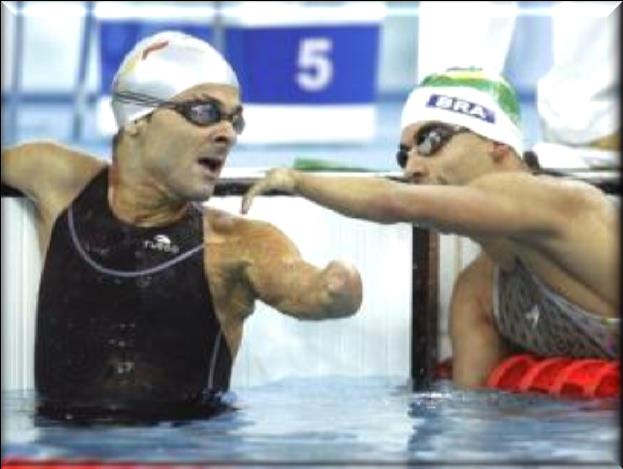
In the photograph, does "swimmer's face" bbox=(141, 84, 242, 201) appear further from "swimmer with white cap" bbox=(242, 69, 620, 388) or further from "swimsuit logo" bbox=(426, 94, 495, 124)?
"swimsuit logo" bbox=(426, 94, 495, 124)

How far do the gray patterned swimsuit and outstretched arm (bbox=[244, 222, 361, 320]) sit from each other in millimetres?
464

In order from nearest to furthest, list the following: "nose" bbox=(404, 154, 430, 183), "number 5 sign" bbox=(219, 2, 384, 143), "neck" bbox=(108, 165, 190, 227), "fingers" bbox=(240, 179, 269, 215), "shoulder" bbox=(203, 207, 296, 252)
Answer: "fingers" bbox=(240, 179, 269, 215) → "shoulder" bbox=(203, 207, 296, 252) → "neck" bbox=(108, 165, 190, 227) → "nose" bbox=(404, 154, 430, 183) → "number 5 sign" bbox=(219, 2, 384, 143)

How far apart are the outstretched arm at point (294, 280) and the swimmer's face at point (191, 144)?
0.16 meters

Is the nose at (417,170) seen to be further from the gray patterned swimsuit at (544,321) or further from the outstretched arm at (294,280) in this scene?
the outstretched arm at (294,280)

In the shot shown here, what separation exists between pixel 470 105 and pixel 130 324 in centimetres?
87

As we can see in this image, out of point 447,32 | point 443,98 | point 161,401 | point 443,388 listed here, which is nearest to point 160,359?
point 161,401

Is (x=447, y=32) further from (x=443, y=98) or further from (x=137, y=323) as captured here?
(x=137, y=323)

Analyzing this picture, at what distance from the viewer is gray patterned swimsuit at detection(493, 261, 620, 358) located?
9.71 feet

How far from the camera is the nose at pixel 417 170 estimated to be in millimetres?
3102

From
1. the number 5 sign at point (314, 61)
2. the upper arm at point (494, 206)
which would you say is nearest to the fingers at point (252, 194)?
the upper arm at point (494, 206)

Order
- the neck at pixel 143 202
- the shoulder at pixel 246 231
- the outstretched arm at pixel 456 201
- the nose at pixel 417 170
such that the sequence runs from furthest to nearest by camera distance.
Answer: the nose at pixel 417 170, the neck at pixel 143 202, the shoulder at pixel 246 231, the outstretched arm at pixel 456 201

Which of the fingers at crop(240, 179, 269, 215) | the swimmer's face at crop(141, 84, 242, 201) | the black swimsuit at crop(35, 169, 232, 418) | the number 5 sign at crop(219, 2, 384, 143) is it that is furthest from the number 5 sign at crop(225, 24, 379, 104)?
the fingers at crop(240, 179, 269, 215)

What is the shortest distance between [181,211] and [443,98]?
0.62 meters

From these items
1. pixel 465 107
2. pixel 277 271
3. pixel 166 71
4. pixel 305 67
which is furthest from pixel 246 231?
pixel 305 67
